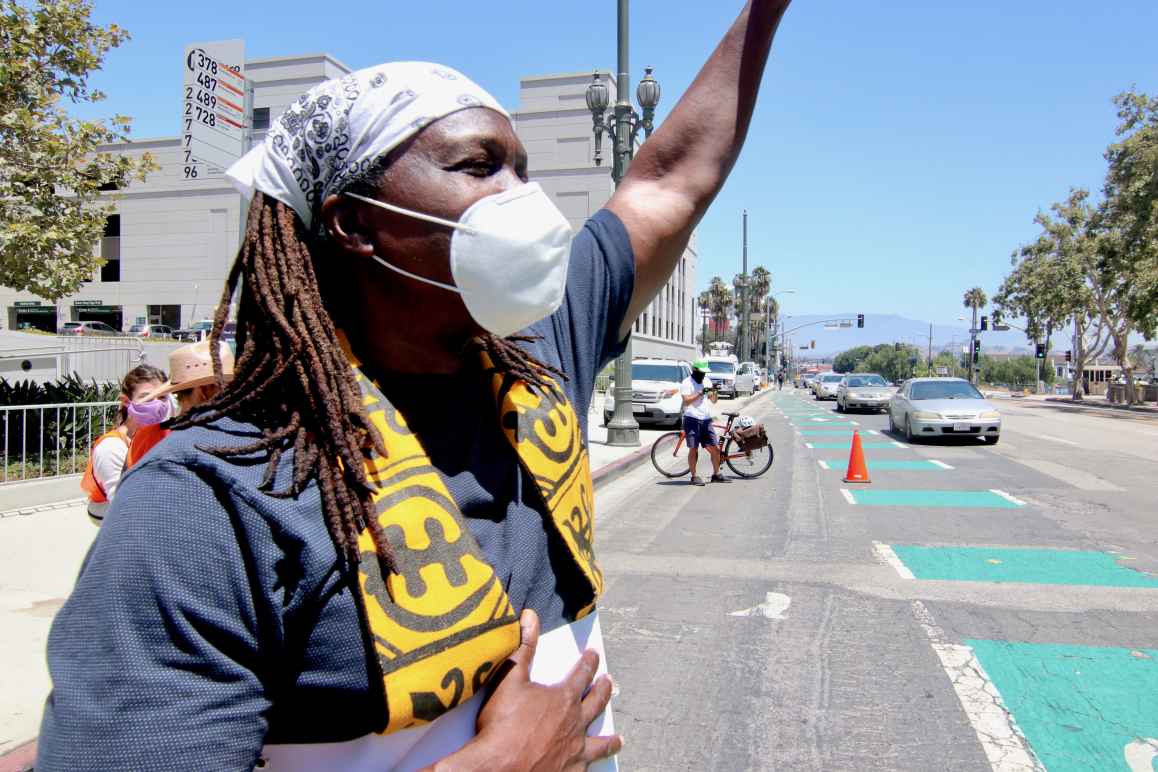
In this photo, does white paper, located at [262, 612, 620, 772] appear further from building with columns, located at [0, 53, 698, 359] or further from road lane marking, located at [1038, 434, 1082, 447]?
building with columns, located at [0, 53, 698, 359]

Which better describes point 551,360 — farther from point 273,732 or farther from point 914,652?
point 914,652

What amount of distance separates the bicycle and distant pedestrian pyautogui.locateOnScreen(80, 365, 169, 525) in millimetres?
8460

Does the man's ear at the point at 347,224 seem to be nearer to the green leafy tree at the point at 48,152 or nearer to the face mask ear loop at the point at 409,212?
the face mask ear loop at the point at 409,212

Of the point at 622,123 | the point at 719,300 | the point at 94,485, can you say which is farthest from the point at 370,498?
the point at 719,300

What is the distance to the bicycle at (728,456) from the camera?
12266 mm

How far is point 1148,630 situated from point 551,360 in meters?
5.10

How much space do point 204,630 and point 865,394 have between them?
30.1 m

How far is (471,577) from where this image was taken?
1120 mm

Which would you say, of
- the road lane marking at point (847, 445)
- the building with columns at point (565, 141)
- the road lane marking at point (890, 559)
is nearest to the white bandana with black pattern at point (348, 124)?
the road lane marking at point (890, 559)

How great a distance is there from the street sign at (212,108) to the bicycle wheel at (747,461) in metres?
8.34

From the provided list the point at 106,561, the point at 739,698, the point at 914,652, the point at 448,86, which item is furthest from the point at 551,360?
the point at 914,652

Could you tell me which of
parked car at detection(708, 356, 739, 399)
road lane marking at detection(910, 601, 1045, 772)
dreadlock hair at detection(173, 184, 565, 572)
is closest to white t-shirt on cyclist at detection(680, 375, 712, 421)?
road lane marking at detection(910, 601, 1045, 772)

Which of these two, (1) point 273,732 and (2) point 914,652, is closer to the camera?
(1) point 273,732

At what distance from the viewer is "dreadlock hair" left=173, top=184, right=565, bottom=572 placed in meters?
1.05
